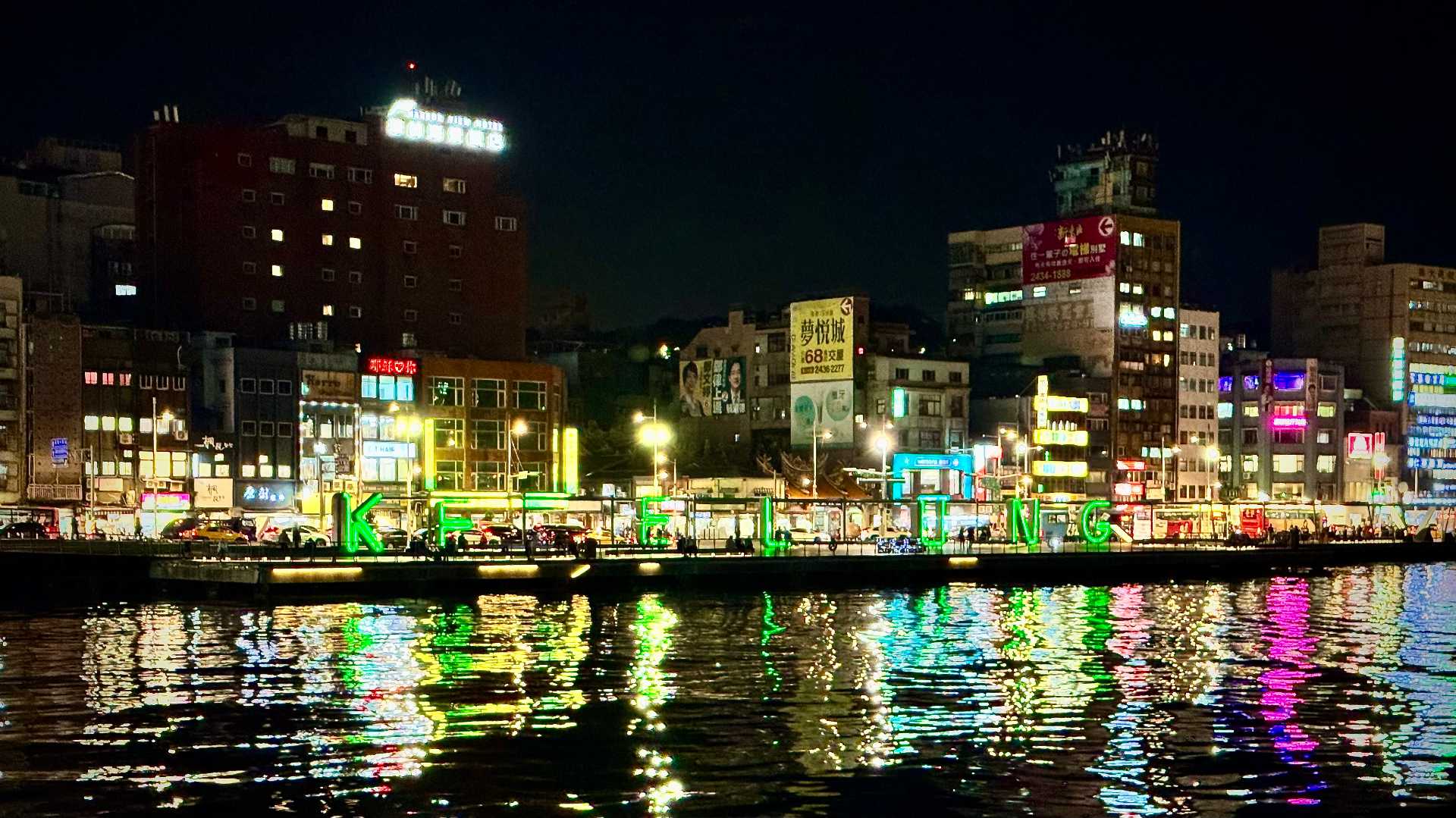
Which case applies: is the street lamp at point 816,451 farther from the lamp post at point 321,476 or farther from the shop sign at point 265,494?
the shop sign at point 265,494

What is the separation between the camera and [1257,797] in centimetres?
3825

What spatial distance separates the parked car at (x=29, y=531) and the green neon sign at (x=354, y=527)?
71.4 feet

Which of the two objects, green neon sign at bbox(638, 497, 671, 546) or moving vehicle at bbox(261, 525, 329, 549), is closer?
moving vehicle at bbox(261, 525, 329, 549)

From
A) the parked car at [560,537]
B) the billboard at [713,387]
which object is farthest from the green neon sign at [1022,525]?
the billboard at [713,387]

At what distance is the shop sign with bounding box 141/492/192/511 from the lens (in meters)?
127

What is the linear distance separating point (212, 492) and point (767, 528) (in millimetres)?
42613

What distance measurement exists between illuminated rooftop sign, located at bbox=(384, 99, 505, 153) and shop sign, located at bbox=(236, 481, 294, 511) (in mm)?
36328

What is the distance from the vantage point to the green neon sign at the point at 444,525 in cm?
10881

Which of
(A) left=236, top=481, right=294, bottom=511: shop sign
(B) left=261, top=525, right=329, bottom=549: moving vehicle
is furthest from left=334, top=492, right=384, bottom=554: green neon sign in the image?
(A) left=236, top=481, right=294, bottom=511: shop sign

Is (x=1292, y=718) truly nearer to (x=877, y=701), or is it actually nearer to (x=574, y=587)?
(x=877, y=701)

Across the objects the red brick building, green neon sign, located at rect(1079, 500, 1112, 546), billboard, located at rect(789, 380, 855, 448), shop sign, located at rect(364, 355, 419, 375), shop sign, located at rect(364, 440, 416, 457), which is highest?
the red brick building

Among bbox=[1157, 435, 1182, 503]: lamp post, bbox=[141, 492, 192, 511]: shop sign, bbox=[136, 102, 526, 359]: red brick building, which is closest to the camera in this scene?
bbox=[141, 492, 192, 511]: shop sign

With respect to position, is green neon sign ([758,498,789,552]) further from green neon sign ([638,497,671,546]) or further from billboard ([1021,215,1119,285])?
billboard ([1021,215,1119,285])

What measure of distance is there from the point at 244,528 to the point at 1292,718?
3401 inches
